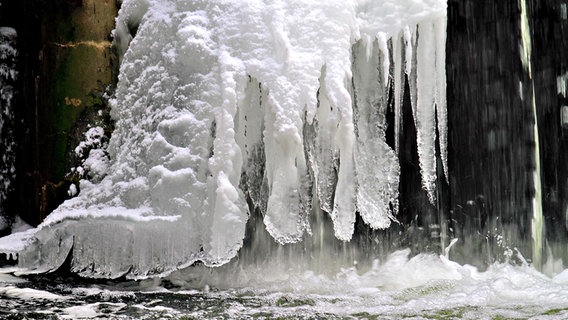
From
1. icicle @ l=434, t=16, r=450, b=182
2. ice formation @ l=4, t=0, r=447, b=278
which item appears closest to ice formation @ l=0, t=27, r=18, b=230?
ice formation @ l=4, t=0, r=447, b=278

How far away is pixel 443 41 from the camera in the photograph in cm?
414

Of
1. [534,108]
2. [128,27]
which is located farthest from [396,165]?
[128,27]

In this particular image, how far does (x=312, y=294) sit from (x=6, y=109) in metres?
2.30

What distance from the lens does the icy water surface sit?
306 centimetres

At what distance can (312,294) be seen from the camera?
11.9 ft

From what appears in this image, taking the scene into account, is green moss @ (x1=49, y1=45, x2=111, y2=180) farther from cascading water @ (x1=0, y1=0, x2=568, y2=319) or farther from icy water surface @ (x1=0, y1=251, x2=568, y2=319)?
icy water surface @ (x1=0, y1=251, x2=568, y2=319)

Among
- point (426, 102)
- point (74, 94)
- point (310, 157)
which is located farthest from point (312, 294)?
point (74, 94)

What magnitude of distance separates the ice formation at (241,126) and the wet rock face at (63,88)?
13cm

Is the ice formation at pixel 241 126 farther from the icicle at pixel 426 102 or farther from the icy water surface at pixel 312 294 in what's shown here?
the icy water surface at pixel 312 294

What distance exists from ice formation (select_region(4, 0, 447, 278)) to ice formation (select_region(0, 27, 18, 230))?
0.55 metres

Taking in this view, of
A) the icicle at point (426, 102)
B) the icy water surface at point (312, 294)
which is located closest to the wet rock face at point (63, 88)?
the icy water surface at point (312, 294)

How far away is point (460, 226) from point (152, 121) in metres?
2.06

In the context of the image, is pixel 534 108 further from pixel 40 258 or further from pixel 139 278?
pixel 40 258

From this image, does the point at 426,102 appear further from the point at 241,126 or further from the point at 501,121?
the point at 241,126
